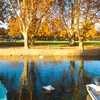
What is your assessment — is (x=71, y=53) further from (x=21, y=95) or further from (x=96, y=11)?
(x=21, y=95)

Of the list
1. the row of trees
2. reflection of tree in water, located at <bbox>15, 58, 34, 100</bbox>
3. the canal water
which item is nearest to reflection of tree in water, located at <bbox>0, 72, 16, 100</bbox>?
the canal water

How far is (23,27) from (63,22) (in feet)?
46.4

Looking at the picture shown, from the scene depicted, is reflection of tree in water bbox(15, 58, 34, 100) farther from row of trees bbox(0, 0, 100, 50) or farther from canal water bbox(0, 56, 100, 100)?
row of trees bbox(0, 0, 100, 50)

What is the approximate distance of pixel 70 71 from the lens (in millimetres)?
36812

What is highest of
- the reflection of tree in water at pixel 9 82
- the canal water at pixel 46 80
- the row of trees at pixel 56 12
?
the row of trees at pixel 56 12

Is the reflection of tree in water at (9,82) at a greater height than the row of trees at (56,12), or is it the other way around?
the row of trees at (56,12)

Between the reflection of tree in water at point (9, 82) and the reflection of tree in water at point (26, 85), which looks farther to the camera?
the reflection of tree in water at point (9, 82)

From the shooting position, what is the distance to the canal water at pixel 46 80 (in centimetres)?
2332

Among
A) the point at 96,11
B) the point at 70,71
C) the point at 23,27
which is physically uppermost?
the point at 96,11

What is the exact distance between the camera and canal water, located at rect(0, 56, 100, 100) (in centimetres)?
2332

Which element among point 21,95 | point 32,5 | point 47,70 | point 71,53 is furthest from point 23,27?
point 21,95

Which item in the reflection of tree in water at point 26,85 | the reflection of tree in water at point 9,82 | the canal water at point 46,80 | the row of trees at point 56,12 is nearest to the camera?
the reflection of tree in water at point 26,85

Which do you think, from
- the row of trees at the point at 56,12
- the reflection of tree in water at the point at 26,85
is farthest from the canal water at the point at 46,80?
the row of trees at the point at 56,12

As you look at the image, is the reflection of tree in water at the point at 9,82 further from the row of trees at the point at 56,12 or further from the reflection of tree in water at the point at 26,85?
the row of trees at the point at 56,12
